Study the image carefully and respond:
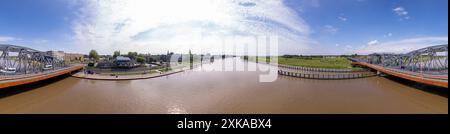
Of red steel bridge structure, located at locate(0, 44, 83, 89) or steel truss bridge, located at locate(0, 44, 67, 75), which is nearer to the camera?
red steel bridge structure, located at locate(0, 44, 83, 89)

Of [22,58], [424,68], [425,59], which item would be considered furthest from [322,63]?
[22,58]

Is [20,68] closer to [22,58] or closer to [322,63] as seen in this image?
[22,58]

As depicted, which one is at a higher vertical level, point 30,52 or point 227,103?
point 30,52

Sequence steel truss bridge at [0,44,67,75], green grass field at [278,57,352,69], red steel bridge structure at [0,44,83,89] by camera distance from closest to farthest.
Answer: red steel bridge structure at [0,44,83,89] < steel truss bridge at [0,44,67,75] < green grass field at [278,57,352,69]

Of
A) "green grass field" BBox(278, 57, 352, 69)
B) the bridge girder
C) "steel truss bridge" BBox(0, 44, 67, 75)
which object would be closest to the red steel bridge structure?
"steel truss bridge" BBox(0, 44, 67, 75)

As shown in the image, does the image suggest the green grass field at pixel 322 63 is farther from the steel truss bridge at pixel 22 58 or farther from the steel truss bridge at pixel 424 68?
the steel truss bridge at pixel 22 58

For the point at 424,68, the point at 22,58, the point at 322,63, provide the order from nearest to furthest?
the point at 22,58 < the point at 424,68 < the point at 322,63

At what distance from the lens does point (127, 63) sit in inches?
1528

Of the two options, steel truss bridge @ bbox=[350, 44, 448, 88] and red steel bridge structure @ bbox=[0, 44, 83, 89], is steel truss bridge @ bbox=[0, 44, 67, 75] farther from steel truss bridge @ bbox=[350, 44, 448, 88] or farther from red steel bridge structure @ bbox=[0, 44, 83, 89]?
steel truss bridge @ bbox=[350, 44, 448, 88]

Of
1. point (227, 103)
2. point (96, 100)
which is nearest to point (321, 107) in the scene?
point (227, 103)
